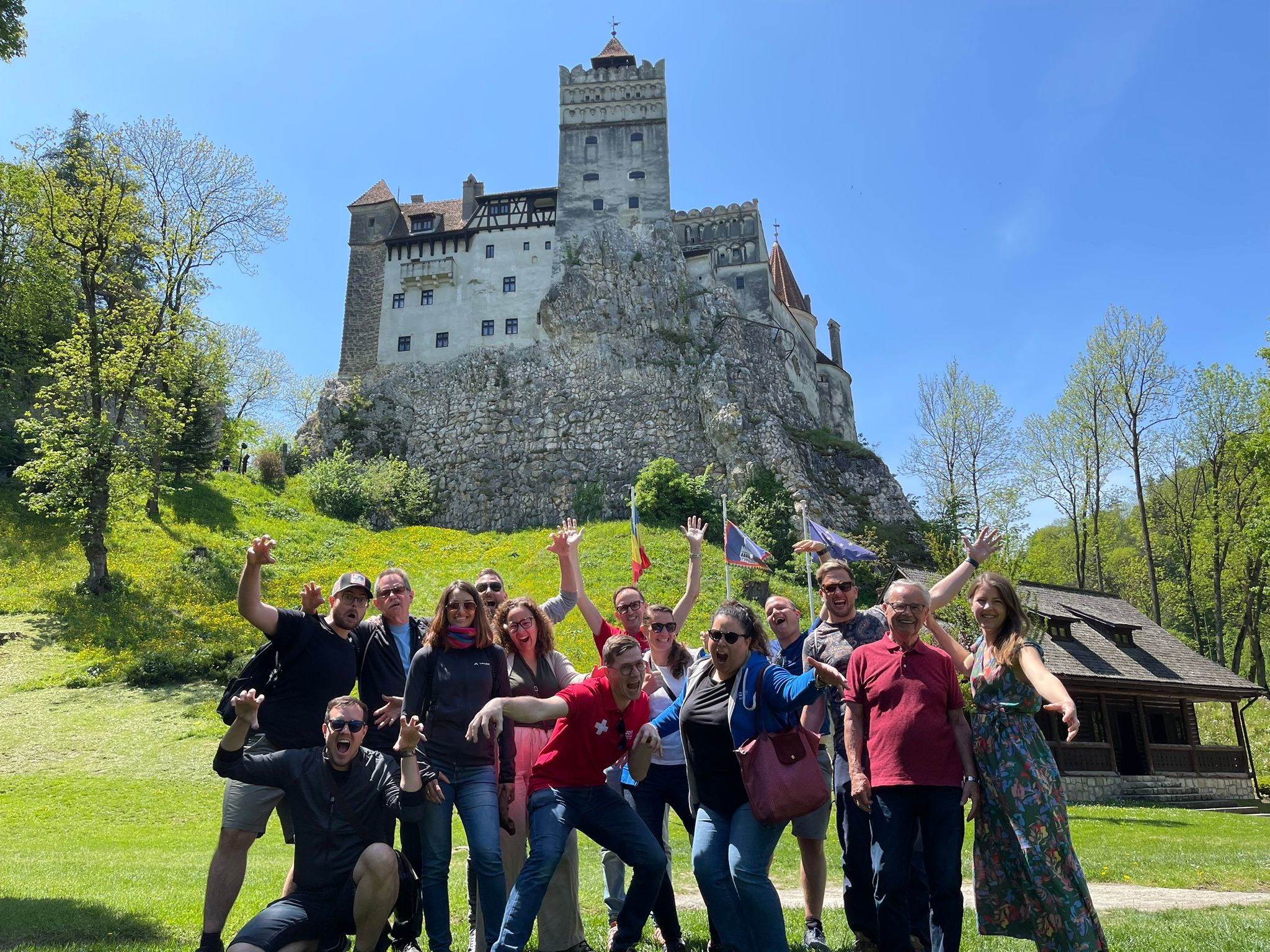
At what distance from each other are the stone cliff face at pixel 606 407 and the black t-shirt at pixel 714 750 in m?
36.7

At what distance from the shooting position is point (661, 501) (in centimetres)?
3922

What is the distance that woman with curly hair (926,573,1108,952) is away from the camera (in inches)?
177

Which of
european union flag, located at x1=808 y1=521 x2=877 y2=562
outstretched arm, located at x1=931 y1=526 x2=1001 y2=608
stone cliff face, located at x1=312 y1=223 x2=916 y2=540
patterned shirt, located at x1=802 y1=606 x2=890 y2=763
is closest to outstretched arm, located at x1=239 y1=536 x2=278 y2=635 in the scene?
patterned shirt, located at x1=802 y1=606 x2=890 y2=763

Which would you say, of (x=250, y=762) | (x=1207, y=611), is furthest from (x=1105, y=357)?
(x=250, y=762)

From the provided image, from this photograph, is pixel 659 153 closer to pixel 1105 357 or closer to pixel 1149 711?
pixel 1105 357

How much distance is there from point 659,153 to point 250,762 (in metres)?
49.6

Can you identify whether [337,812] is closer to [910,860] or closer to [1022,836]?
[910,860]

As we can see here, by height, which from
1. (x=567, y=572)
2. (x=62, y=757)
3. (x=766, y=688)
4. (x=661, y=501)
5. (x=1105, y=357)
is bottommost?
(x=62, y=757)

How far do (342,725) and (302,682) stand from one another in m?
0.92

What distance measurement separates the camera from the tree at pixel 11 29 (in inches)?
443

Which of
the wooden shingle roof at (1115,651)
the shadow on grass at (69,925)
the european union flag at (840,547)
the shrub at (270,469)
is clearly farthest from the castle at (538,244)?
the shadow on grass at (69,925)

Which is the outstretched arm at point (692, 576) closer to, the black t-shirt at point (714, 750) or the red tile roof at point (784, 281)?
the black t-shirt at point (714, 750)

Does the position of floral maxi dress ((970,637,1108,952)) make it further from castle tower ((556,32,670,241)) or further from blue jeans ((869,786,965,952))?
castle tower ((556,32,670,241))

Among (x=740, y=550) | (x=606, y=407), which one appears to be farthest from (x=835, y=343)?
(x=740, y=550)
